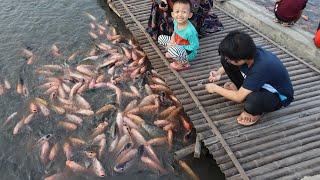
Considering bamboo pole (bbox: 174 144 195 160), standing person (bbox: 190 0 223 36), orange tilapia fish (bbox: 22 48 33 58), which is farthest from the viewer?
orange tilapia fish (bbox: 22 48 33 58)

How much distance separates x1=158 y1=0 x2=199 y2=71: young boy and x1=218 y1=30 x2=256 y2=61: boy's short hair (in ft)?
5.16

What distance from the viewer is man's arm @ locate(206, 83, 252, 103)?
4898 mm

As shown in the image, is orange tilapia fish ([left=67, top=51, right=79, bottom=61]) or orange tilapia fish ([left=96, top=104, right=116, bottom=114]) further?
orange tilapia fish ([left=67, top=51, right=79, bottom=61])

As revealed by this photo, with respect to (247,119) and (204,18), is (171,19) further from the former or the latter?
(247,119)

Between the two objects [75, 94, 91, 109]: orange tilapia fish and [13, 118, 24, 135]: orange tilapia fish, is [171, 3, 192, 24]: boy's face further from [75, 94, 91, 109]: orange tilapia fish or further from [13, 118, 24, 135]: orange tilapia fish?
[13, 118, 24, 135]: orange tilapia fish

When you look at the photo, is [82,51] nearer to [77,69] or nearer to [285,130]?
[77,69]

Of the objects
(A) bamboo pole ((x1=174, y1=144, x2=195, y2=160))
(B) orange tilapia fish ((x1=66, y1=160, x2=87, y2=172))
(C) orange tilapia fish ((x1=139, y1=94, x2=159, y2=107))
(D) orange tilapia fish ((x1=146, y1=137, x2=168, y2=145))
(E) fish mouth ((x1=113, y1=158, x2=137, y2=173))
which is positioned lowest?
(B) orange tilapia fish ((x1=66, y1=160, x2=87, y2=172))

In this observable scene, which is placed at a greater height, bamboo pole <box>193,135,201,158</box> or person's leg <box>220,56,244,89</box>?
person's leg <box>220,56,244,89</box>

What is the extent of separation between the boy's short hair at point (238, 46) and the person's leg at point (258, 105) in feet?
1.95

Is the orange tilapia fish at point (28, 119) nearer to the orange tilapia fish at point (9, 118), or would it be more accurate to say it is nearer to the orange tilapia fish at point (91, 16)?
the orange tilapia fish at point (9, 118)

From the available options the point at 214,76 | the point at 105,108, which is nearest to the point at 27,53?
the point at 105,108

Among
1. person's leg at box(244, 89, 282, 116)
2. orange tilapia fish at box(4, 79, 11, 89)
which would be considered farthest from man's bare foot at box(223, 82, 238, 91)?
orange tilapia fish at box(4, 79, 11, 89)

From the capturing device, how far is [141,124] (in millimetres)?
6266

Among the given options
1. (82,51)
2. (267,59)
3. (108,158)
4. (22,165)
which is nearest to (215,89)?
(267,59)
